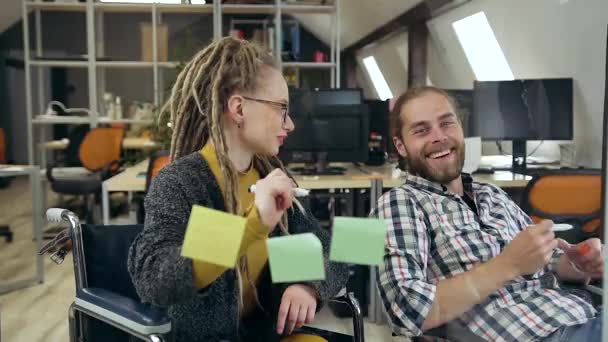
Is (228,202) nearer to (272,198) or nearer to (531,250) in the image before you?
(272,198)

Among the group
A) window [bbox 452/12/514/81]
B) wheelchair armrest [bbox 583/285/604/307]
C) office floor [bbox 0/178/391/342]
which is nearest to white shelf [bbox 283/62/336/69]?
window [bbox 452/12/514/81]

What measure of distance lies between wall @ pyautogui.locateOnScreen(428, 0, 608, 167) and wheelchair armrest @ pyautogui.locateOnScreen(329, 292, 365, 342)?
1.05 feet

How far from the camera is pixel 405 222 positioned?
791mm

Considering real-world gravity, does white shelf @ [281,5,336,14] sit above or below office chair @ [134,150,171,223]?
above

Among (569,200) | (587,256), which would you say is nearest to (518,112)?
(569,200)

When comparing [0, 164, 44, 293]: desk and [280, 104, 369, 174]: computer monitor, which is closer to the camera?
[0, 164, 44, 293]: desk

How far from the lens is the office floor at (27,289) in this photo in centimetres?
81

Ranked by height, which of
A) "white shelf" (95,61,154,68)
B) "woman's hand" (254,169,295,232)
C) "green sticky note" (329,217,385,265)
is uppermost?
"white shelf" (95,61,154,68)

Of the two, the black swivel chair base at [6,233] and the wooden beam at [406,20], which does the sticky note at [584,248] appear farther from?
the black swivel chair base at [6,233]

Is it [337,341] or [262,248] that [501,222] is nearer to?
[337,341]

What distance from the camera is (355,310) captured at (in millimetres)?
856

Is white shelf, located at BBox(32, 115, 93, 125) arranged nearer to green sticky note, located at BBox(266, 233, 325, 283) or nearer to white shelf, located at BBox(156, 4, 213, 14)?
white shelf, located at BBox(156, 4, 213, 14)

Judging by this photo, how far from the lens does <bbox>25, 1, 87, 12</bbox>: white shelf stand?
73 centimetres

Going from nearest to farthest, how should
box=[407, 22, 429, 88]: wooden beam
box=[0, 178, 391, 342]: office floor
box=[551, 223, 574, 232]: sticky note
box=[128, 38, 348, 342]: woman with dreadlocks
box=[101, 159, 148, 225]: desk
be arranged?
box=[128, 38, 348, 342]: woman with dreadlocks, box=[551, 223, 574, 232]: sticky note, box=[0, 178, 391, 342]: office floor, box=[407, 22, 429, 88]: wooden beam, box=[101, 159, 148, 225]: desk
